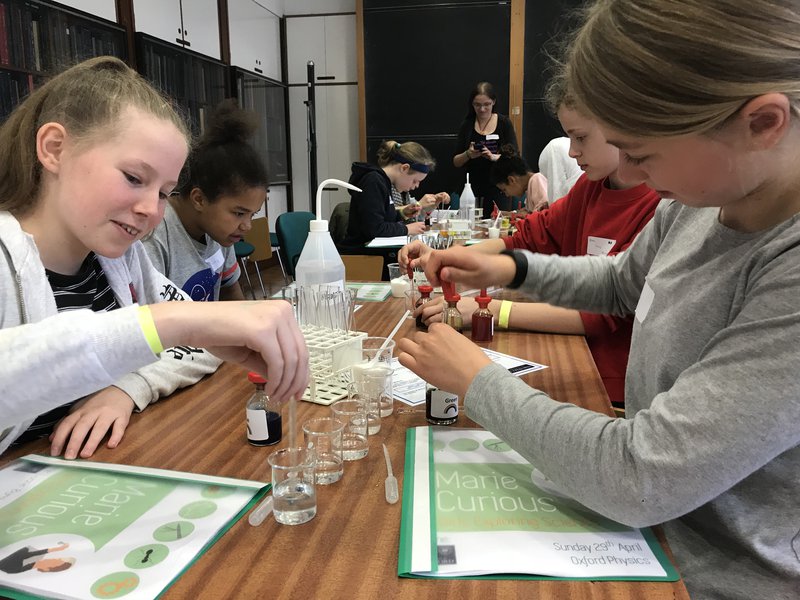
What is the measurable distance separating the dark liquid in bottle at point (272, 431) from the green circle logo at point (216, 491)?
122mm

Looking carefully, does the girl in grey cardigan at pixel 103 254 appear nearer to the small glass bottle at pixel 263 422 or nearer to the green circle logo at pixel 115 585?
the small glass bottle at pixel 263 422

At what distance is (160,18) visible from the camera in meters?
4.20

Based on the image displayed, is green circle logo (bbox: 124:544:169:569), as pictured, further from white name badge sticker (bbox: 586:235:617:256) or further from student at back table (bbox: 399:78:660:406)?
white name badge sticker (bbox: 586:235:617:256)

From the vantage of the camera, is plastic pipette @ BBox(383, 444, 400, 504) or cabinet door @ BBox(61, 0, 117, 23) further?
cabinet door @ BBox(61, 0, 117, 23)

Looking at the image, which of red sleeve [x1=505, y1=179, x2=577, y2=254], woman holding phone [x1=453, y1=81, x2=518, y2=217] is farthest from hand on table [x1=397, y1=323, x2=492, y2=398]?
woman holding phone [x1=453, y1=81, x2=518, y2=217]

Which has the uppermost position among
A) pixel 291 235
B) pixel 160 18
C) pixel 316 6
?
pixel 316 6

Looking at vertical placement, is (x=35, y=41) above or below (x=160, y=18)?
below

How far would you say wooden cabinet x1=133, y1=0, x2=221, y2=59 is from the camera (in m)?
4.03

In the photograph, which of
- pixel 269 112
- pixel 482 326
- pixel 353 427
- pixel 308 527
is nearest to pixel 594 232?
pixel 482 326

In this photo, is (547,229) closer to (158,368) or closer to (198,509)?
(158,368)

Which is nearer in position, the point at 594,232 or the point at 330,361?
the point at 330,361

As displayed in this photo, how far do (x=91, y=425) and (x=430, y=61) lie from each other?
573cm

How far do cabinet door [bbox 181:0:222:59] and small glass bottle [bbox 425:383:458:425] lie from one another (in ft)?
15.0

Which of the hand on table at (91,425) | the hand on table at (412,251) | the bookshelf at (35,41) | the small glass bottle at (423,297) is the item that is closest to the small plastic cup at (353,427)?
the hand on table at (91,425)
